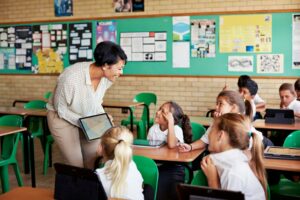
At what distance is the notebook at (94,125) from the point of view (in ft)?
10.4

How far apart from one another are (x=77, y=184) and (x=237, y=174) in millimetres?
844

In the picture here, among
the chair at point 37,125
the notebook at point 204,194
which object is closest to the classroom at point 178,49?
the chair at point 37,125

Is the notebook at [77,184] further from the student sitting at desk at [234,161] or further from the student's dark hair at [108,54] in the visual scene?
the student's dark hair at [108,54]

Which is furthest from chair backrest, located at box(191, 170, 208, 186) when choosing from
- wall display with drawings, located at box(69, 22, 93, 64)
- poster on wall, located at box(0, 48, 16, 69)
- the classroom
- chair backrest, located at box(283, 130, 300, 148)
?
poster on wall, located at box(0, 48, 16, 69)

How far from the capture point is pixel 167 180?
3367 millimetres

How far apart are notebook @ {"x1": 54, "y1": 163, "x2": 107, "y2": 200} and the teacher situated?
3.29 ft

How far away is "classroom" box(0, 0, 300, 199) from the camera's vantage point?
6.72 metres

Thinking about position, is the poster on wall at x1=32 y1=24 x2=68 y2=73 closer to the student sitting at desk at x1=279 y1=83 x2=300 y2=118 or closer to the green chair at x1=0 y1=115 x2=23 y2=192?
the green chair at x1=0 y1=115 x2=23 y2=192

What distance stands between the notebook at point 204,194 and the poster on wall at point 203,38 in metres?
5.41

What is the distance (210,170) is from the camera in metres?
2.37

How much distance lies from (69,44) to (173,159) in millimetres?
5626

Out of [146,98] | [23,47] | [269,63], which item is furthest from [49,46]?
[269,63]

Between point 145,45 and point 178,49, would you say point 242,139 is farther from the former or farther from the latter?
point 145,45

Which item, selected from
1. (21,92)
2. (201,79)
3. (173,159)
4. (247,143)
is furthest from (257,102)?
(21,92)
